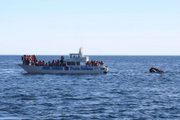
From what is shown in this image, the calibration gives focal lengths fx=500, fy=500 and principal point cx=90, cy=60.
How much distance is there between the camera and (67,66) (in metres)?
90.8

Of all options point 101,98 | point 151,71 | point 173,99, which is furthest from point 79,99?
point 151,71

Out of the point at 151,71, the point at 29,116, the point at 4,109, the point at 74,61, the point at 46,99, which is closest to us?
the point at 29,116

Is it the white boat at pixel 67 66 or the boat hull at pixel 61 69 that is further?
the boat hull at pixel 61 69

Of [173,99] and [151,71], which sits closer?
[173,99]

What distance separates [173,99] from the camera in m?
50.6

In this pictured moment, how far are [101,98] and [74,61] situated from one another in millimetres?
38819

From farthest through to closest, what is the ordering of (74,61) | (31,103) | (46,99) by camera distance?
(74,61) → (46,99) → (31,103)

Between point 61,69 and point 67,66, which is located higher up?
point 67,66

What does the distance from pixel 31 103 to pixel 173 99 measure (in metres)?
14.5

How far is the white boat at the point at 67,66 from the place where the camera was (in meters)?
90.1

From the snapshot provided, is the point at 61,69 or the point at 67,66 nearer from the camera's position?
the point at 67,66

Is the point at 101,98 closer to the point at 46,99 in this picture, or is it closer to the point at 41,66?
the point at 46,99

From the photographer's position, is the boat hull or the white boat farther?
the boat hull

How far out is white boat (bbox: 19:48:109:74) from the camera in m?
90.1
